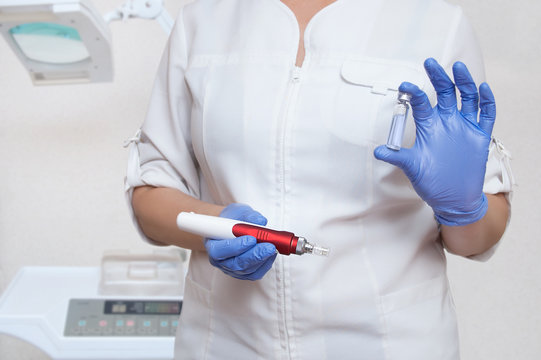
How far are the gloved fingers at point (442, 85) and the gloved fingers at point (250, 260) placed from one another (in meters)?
0.28

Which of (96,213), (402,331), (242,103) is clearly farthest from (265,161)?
(96,213)

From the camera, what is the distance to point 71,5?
110 cm

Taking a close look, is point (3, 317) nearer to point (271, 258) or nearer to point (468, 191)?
point (271, 258)

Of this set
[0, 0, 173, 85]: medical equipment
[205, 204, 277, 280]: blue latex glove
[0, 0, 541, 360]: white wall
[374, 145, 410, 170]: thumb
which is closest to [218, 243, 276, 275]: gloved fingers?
[205, 204, 277, 280]: blue latex glove

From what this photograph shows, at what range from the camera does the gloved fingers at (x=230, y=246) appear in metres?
0.74

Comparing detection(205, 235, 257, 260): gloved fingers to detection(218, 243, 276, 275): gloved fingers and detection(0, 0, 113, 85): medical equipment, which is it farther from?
detection(0, 0, 113, 85): medical equipment

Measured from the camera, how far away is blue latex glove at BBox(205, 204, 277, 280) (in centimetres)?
74

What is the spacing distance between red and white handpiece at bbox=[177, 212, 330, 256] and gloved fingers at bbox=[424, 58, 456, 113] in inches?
9.3

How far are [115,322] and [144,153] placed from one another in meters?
0.60

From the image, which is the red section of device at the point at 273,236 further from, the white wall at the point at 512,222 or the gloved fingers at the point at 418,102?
the white wall at the point at 512,222

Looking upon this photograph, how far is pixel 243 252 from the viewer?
756 mm

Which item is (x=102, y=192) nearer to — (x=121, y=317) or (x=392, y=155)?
(x=121, y=317)

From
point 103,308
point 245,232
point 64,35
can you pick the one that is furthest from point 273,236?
point 103,308

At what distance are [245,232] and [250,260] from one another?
4 centimetres
